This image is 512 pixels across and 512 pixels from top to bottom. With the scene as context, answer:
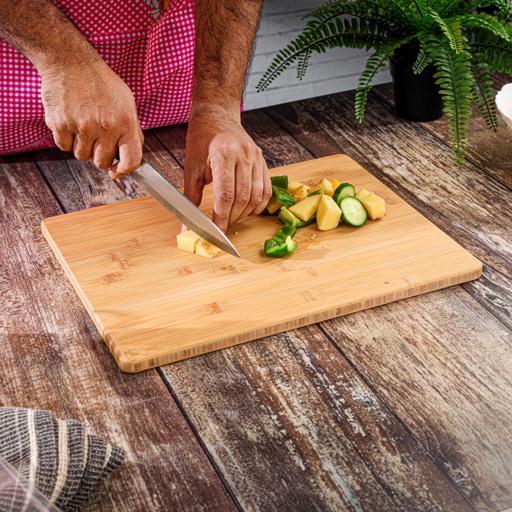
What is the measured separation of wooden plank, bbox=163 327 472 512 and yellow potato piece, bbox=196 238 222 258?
0.24m

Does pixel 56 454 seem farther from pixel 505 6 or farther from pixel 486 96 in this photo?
pixel 505 6

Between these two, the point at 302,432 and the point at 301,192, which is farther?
the point at 301,192

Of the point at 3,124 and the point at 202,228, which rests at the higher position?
the point at 202,228

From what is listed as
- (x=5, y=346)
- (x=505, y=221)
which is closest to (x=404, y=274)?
(x=505, y=221)

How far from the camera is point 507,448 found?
1.22 metres

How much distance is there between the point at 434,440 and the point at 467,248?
59cm

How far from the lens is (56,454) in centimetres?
112

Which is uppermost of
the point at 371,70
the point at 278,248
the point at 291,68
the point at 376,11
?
the point at 376,11

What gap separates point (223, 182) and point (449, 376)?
56cm

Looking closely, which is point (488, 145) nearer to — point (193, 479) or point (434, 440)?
point (434, 440)

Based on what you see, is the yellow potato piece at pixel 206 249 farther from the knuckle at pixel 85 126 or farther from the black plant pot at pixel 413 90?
the black plant pot at pixel 413 90

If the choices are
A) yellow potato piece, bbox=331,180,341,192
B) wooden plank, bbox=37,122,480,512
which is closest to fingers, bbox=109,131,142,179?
wooden plank, bbox=37,122,480,512

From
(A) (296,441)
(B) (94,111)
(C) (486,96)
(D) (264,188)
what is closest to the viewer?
(A) (296,441)

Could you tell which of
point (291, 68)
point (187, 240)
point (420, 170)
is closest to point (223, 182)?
point (187, 240)
